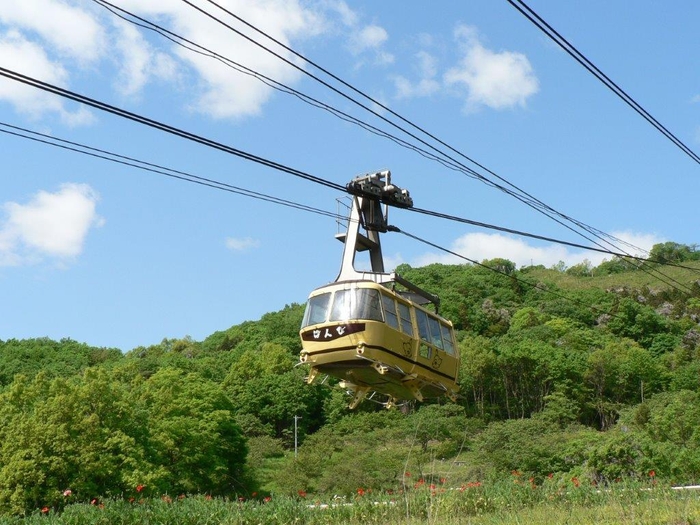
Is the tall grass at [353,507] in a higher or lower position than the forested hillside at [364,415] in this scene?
lower

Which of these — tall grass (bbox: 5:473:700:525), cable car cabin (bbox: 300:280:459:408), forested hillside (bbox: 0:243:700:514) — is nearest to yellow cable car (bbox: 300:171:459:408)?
cable car cabin (bbox: 300:280:459:408)

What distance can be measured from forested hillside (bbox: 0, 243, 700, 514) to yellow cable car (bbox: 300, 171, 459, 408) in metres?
2.16

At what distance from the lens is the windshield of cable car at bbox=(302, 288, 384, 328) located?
18.6 m

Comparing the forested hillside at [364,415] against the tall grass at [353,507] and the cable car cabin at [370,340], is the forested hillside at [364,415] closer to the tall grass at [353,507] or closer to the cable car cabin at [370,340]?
the tall grass at [353,507]

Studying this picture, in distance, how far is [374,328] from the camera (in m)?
Result: 18.5

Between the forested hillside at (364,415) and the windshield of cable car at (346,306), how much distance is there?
3.68 metres

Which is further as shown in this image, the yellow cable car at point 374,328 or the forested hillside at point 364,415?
the forested hillside at point 364,415

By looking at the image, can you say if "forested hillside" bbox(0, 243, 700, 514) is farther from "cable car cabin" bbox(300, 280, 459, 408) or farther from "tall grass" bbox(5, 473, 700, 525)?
"cable car cabin" bbox(300, 280, 459, 408)

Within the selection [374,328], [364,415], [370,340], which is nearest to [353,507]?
[370,340]

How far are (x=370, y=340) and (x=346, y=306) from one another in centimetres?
97

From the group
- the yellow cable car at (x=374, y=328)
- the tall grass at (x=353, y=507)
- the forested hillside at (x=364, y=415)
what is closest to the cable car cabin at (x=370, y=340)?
the yellow cable car at (x=374, y=328)

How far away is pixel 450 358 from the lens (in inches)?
848

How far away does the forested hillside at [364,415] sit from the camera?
49.2m

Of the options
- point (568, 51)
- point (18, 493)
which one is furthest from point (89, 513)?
point (18, 493)
